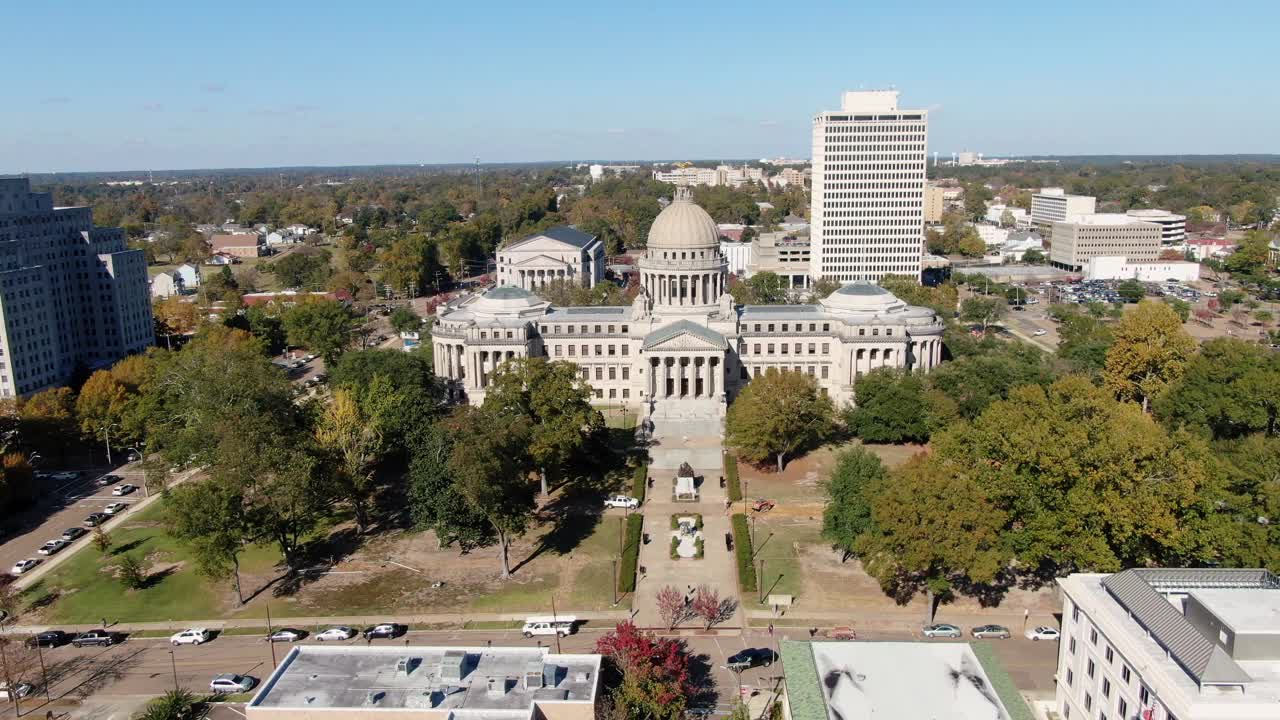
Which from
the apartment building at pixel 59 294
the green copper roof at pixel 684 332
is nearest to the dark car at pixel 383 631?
the green copper roof at pixel 684 332

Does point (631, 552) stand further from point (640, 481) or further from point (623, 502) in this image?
point (640, 481)

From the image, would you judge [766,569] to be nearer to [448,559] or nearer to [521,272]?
[448,559]

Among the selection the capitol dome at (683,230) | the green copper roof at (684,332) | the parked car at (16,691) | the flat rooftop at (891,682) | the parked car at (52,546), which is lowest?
the parked car at (16,691)

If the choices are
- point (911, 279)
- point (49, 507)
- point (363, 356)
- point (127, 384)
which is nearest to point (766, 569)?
point (363, 356)

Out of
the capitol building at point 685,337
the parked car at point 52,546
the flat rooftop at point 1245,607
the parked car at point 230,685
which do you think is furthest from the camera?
the capitol building at point 685,337

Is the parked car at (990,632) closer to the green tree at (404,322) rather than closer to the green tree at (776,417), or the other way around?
the green tree at (776,417)

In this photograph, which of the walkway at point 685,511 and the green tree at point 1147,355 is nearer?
the walkway at point 685,511

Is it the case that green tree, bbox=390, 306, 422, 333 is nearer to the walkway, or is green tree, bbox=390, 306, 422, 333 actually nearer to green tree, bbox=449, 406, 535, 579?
the walkway
